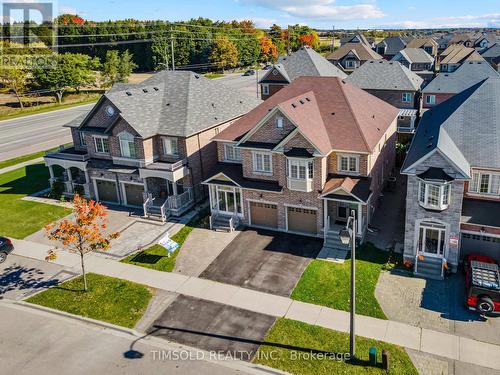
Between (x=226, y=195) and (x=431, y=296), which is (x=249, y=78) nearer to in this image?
(x=226, y=195)

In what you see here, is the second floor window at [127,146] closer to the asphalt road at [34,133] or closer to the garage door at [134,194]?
the garage door at [134,194]

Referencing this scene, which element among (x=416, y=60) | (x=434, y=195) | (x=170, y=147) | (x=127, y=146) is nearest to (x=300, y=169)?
(x=434, y=195)

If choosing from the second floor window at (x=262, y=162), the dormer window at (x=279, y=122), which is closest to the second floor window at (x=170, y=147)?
the second floor window at (x=262, y=162)

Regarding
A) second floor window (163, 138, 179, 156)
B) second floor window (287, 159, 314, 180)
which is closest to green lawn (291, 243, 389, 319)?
second floor window (287, 159, 314, 180)

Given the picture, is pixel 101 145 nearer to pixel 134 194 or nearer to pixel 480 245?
pixel 134 194

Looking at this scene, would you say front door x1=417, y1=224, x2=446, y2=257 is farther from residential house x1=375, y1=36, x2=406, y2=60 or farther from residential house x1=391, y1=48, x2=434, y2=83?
residential house x1=375, y1=36, x2=406, y2=60

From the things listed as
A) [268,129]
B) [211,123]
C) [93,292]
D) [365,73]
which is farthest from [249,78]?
[93,292]

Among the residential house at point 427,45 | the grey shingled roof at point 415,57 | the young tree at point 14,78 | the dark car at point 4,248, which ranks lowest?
the dark car at point 4,248
